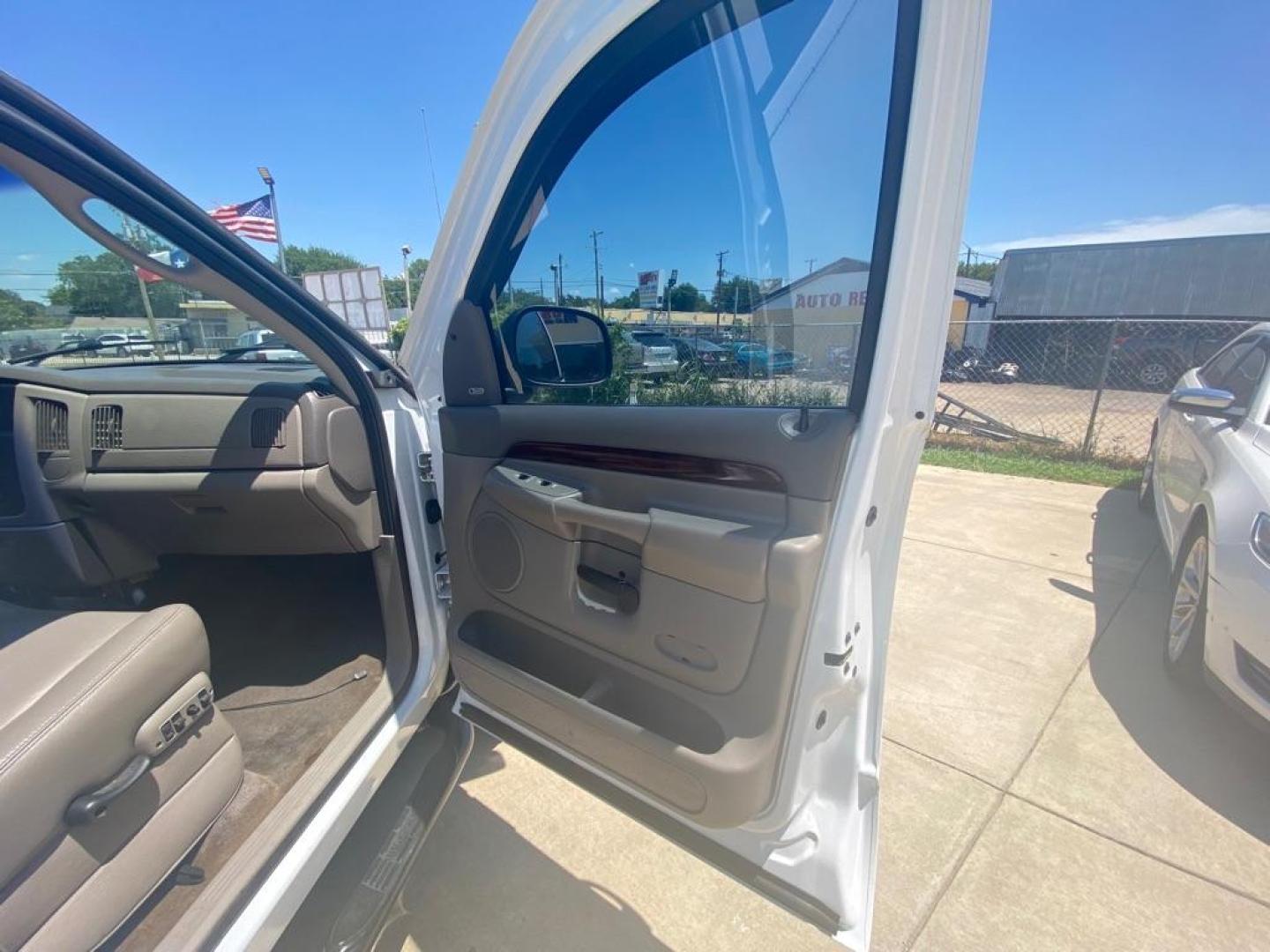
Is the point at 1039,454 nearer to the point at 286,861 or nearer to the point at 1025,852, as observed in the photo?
the point at 1025,852

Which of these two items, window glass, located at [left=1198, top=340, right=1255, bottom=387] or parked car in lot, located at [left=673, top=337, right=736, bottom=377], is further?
window glass, located at [left=1198, top=340, right=1255, bottom=387]

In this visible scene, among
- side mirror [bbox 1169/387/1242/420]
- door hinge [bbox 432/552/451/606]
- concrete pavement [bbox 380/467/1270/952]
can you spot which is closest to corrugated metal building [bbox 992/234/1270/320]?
side mirror [bbox 1169/387/1242/420]

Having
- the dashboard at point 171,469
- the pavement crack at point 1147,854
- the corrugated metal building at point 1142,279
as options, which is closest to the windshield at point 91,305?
the dashboard at point 171,469

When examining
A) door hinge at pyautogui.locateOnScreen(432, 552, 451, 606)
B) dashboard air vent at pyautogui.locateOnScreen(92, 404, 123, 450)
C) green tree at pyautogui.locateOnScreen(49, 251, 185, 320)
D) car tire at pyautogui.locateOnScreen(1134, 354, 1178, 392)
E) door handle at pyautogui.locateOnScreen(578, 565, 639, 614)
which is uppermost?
green tree at pyautogui.locateOnScreen(49, 251, 185, 320)

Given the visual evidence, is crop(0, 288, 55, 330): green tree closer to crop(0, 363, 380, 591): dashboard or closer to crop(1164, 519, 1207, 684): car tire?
crop(0, 363, 380, 591): dashboard

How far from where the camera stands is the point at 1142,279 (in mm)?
18094

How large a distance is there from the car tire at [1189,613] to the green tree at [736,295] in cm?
261

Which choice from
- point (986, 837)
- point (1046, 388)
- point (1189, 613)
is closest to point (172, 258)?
point (986, 837)

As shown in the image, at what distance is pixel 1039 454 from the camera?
7562 mm

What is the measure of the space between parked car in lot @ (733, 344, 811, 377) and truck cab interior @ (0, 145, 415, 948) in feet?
3.42

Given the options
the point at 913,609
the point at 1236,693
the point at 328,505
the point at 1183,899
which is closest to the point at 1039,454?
the point at 913,609

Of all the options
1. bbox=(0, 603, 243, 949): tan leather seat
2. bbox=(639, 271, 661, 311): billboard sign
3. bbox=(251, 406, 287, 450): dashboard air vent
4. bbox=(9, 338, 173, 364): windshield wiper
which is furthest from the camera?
bbox=(9, 338, 173, 364): windshield wiper

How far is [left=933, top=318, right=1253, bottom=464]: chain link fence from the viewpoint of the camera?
26.3 ft

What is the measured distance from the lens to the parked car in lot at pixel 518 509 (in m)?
1.07
